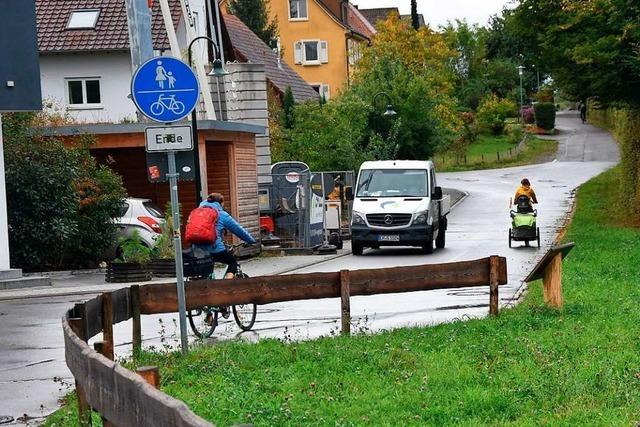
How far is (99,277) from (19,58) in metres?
5.22

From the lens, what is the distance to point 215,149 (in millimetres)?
34812

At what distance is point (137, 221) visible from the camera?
3072 centimetres

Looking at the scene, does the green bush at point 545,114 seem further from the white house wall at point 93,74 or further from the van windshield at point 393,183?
the van windshield at point 393,183

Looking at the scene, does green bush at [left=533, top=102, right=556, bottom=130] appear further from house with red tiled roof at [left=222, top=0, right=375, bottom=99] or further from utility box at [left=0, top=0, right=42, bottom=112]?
utility box at [left=0, top=0, right=42, bottom=112]

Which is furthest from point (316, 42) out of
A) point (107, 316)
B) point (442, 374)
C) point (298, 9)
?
point (442, 374)

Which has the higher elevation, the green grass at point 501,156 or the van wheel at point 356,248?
the green grass at point 501,156

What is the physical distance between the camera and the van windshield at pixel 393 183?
3409 cm

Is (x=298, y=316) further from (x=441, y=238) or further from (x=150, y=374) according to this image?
(x=441, y=238)

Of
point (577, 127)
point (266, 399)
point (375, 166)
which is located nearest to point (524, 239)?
point (375, 166)

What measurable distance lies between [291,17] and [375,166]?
58.3m

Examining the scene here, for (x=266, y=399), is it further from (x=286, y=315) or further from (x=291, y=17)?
(x=291, y=17)

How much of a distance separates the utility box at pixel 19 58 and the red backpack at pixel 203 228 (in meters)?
12.0

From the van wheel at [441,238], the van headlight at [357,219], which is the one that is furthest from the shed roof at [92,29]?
the van wheel at [441,238]

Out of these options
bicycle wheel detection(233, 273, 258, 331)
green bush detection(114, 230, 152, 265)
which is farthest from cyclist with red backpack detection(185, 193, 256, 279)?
green bush detection(114, 230, 152, 265)
